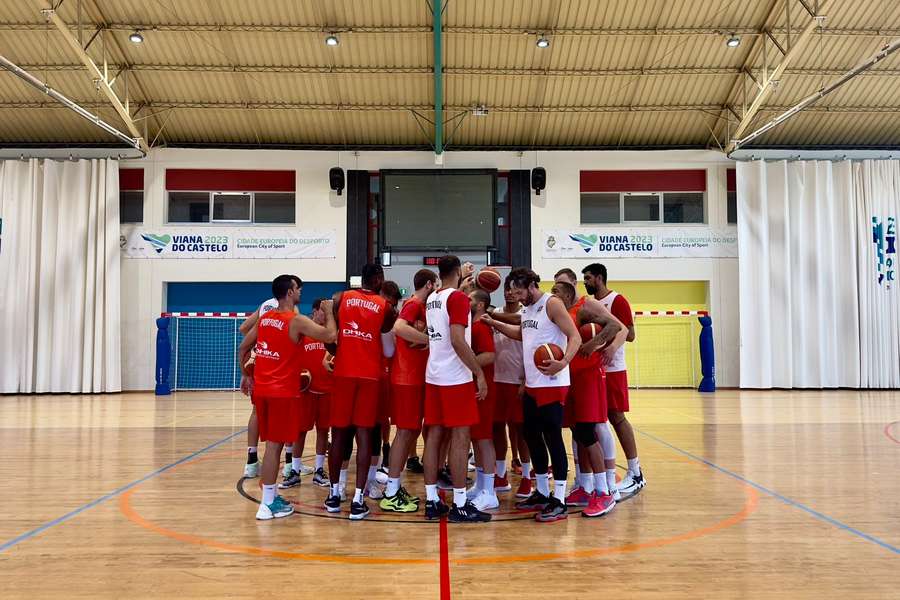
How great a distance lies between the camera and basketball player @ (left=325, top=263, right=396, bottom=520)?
496 cm

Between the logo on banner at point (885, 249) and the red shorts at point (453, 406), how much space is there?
1662 cm

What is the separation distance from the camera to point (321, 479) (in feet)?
20.1

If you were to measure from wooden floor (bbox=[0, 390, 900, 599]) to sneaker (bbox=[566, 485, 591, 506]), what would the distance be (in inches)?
10.9

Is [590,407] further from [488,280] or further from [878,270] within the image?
[878,270]

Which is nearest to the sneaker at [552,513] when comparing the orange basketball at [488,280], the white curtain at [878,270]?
the orange basketball at [488,280]

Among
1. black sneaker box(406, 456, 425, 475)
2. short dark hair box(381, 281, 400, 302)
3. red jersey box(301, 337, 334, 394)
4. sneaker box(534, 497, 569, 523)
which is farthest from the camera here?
black sneaker box(406, 456, 425, 475)

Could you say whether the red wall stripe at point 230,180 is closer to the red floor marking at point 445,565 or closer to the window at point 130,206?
the window at point 130,206

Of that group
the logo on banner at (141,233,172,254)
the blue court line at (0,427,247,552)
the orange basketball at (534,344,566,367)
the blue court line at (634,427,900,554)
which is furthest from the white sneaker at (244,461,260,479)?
the logo on banner at (141,233,172,254)

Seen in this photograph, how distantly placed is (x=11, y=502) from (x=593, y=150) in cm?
1581

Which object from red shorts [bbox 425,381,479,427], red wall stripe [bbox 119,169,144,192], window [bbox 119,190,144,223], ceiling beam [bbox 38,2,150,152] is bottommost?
red shorts [bbox 425,381,479,427]

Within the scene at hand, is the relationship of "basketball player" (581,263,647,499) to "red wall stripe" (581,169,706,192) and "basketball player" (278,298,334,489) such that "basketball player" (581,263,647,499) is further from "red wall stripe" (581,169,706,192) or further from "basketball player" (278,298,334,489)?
"red wall stripe" (581,169,706,192)

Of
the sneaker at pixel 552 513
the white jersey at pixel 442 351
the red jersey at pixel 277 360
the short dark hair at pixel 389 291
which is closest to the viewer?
the sneaker at pixel 552 513

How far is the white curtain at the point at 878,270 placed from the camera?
16906mm

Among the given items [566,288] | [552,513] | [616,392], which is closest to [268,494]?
[552,513]
